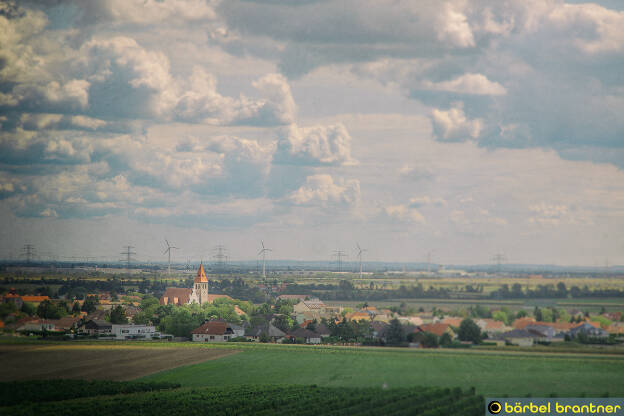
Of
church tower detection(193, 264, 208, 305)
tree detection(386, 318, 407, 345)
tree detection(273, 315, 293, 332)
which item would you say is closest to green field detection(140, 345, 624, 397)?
tree detection(386, 318, 407, 345)

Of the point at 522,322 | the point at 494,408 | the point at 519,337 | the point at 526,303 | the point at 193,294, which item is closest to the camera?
the point at 494,408

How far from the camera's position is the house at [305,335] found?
57.3m

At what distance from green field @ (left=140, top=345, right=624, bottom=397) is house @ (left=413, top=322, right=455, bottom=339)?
1968 millimetres

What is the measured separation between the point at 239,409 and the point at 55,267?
160 ft

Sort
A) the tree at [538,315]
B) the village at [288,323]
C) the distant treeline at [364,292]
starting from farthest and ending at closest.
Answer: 1. the distant treeline at [364,292]
2. the tree at [538,315]
3. the village at [288,323]

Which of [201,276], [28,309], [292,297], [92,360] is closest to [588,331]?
[92,360]

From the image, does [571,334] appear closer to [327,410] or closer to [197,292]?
[327,410]

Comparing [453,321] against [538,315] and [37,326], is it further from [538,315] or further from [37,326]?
[37,326]

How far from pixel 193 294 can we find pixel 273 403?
185ft

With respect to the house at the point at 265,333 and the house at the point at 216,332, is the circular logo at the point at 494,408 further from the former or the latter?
the house at the point at 216,332

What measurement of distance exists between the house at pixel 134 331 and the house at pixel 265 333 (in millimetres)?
8383

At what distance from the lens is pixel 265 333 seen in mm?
61500

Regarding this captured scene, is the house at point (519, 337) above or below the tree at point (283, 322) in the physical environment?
above

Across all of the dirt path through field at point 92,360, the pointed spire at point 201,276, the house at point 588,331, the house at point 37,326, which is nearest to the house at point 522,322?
the house at point 588,331
